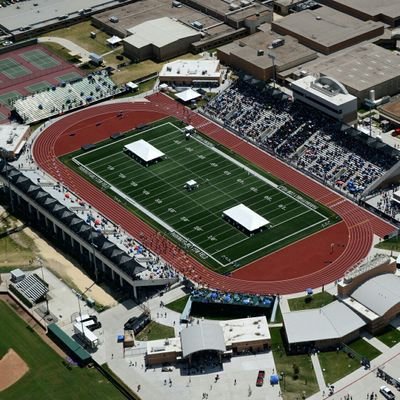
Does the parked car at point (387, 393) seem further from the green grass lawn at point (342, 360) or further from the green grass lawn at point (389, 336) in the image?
the green grass lawn at point (389, 336)

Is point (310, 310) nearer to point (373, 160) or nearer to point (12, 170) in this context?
point (373, 160)

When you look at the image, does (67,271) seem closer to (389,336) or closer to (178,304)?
(178,304)

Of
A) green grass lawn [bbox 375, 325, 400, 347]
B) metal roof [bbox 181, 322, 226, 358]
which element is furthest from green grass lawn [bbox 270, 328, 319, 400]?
green grass lawn [bbox 375, 325, 400, 347]

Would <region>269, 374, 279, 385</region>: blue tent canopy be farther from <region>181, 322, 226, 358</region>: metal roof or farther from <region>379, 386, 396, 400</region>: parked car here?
<region>379, 386, 396, 400</region>: parked car

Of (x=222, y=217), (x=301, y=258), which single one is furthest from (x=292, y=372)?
(x=222, y=217)

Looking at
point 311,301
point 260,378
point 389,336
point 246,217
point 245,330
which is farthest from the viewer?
point 246,217

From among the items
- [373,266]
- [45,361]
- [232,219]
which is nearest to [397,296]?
[373,266]
